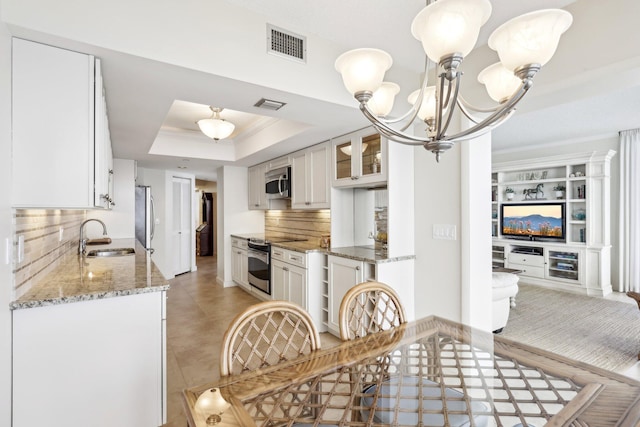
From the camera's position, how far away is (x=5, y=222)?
1328mm

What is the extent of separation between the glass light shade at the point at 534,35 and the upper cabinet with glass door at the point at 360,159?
5.86 ft

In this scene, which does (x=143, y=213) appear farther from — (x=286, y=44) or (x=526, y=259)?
(x=526, y=259)

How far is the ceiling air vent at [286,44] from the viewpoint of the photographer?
6.54ft

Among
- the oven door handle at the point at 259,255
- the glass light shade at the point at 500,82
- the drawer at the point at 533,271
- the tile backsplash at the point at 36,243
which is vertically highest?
the glass light shade at the point at 500,82

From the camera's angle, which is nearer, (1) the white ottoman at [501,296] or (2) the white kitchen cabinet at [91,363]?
(2) the white kitchen cabinet at [91,363]

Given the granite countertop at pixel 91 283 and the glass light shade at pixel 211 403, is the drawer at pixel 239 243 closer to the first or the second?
the granite countertop at pixel 91 283

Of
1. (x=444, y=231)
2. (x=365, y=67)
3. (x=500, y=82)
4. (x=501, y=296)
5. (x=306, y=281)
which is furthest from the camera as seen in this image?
(x=306, y=281)

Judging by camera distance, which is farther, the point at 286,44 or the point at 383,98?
the point at 286,44

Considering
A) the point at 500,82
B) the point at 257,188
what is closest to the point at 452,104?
the point at 500,82

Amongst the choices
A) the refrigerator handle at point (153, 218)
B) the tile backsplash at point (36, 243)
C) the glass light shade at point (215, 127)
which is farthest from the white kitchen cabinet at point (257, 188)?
the tile backsplash at point (36, 243)

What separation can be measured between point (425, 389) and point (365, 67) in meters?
1.24

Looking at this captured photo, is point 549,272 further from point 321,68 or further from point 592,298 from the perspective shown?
point 321,68

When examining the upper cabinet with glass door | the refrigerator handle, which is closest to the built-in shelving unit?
the upper cabinet with glass door

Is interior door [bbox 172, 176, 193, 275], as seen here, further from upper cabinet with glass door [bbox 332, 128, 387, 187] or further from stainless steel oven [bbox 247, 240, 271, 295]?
upper cabinet with glass door [bbox 332, 128, 387, 187]
